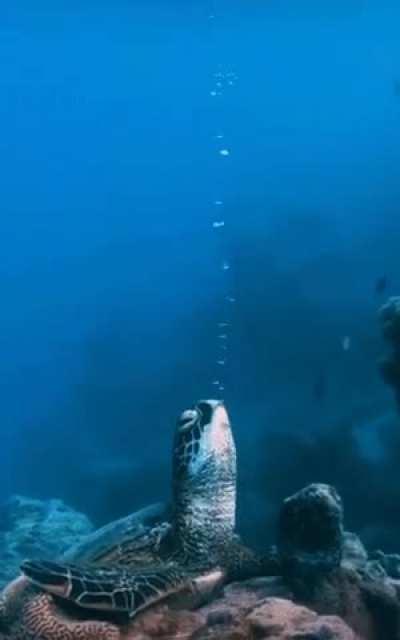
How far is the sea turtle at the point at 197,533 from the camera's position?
3896mm

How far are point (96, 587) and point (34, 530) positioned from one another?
13.8m

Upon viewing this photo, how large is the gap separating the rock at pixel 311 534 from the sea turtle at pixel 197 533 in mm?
201

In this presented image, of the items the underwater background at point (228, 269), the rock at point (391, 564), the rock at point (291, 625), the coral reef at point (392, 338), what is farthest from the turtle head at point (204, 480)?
the underwater background at point (228, 269)

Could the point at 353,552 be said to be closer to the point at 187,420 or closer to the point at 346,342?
the point at 187,420

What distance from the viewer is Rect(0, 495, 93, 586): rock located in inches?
577

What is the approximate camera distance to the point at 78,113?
60469 mm

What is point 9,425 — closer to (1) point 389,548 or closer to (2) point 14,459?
(2) point 14,459

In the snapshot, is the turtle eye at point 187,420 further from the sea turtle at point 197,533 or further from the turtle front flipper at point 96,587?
the turtle front flipper at point 96,587

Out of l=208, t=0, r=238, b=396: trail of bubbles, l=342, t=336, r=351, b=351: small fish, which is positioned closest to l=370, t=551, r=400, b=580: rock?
l=342, t=336, r=351, b=351: small fish

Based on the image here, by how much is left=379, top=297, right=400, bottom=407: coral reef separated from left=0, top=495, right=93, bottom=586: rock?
7552mm

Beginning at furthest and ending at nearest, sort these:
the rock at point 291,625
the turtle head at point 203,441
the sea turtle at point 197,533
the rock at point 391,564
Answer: the rock at point 391,564
the turtle head at point 203,441
the sea turtle at point 197,533
the rock at point 291,625

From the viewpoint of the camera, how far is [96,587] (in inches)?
129

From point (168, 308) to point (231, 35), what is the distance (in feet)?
Answer: 42.3

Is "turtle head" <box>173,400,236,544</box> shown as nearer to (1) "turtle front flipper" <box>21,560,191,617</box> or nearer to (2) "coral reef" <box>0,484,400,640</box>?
(2) "coral reef" <box>0,484,400,640</box>
